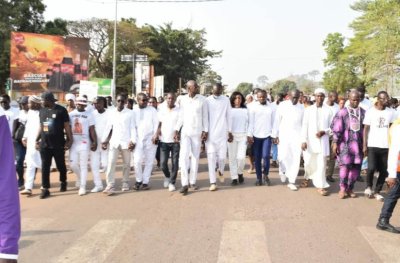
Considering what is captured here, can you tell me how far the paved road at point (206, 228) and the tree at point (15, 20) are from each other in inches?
1346

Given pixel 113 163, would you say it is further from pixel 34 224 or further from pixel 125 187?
pixel 34 224

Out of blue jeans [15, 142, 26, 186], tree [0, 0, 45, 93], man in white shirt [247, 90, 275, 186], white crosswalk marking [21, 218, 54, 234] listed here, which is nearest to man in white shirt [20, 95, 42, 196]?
blue jeans [15, 142, 26, 186]

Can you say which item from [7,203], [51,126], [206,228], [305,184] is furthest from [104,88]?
[7,203]

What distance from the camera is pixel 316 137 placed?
27.2 feet

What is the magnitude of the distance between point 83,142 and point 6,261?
6.68 meters

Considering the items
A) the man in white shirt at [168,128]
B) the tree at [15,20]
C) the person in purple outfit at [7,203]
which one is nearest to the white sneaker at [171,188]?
the man in white shirt at [168,128]

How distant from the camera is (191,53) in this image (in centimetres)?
5228

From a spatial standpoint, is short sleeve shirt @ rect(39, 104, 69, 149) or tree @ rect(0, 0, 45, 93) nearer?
short sleeve shirt @ rect(39, 104, 69, 149)

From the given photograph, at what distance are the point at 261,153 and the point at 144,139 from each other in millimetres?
2403

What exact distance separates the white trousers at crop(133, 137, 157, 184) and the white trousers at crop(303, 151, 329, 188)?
3076mm

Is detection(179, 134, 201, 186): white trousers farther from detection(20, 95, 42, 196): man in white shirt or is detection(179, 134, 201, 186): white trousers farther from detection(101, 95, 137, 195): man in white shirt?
detection(20, 95, 42, 196): man in white shirt

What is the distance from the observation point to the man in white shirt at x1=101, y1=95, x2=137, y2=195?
28.1 ft

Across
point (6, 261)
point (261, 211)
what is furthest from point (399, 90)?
point (6, 261)

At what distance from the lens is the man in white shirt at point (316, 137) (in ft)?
27.1
